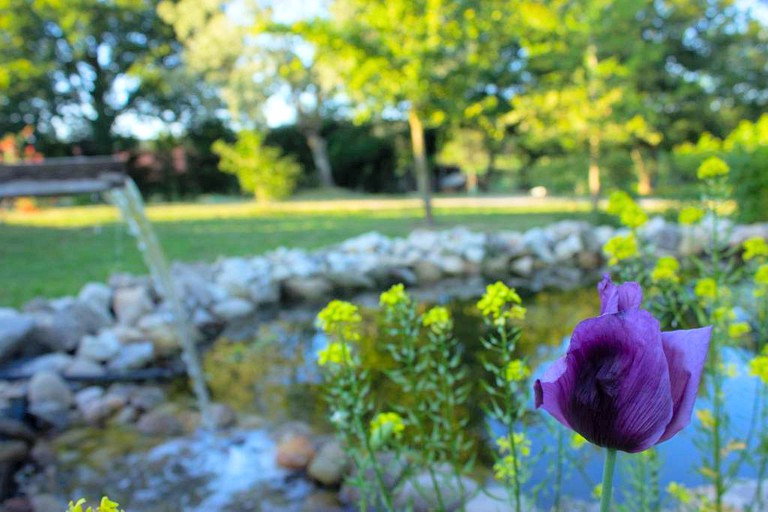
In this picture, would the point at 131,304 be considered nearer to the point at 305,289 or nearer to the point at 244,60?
the point at 305,289

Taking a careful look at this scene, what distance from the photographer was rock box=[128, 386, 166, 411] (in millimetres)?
3684

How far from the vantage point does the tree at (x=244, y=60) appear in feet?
55.7

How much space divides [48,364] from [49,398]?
19.7 inches

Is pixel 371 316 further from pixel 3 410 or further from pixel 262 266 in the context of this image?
pixel 3 410

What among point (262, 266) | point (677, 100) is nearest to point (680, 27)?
point (677, 100)

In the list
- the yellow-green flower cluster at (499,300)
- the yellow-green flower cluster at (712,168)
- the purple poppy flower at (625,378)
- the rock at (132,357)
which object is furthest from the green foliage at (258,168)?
the purple poppy flower at (625,378)

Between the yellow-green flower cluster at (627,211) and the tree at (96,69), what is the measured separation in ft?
60.4

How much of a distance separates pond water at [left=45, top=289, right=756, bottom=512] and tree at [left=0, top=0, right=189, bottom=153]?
16062 mm

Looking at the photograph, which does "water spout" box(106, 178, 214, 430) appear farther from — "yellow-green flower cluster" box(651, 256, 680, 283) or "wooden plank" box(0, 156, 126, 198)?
"yellow-green flower cluster" box(651, 256, 680, 283)

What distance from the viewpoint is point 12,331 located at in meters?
4.03

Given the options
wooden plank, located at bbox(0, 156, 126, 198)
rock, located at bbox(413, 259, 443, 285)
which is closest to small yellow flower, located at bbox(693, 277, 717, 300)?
wooden plank, located at bbox(0, 156, 126, 198)

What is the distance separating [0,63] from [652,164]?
17913 millimetres

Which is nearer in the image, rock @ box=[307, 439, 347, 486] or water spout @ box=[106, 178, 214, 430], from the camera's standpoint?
rock @ box=[307, 439, 347, 486]

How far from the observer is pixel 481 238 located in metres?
7.36
